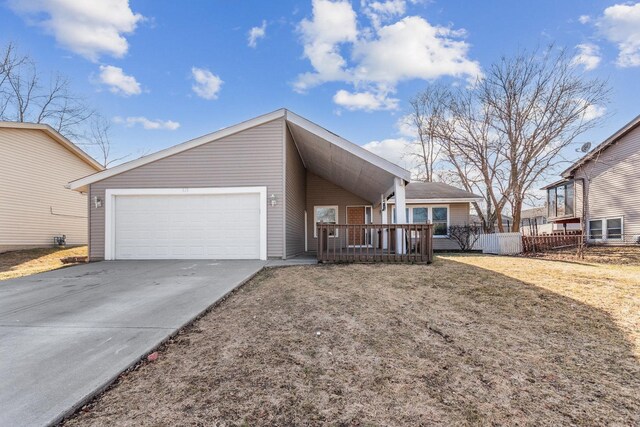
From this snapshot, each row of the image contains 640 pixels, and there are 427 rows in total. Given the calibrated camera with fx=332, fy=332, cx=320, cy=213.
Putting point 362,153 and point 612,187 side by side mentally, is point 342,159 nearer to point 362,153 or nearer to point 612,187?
point 362,153

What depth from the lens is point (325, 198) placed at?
1545 cm

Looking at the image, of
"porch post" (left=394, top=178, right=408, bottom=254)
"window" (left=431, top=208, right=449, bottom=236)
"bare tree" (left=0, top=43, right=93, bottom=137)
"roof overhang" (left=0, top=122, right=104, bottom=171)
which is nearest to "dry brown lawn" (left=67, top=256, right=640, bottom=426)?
"porch post" (left=394, top=178, right=408, bottom=254)

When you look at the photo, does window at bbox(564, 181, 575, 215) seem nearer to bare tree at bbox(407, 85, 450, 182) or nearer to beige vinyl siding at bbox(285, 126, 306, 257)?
bare tree at bbox(407, 85, 450, 182)

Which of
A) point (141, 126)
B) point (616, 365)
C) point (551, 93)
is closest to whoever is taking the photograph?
point (616, 365)

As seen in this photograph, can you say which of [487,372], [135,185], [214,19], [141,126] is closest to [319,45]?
[214,19]

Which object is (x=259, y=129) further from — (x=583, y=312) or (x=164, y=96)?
(x=164, y=96)

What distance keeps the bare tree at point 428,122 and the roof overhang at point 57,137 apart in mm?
18164

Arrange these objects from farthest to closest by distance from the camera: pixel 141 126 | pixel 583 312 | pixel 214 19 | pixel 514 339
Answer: pixel 141 126 → pixel 214 19 → pixel 583 312 → pixel 514 339

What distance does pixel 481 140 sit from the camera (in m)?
17.9

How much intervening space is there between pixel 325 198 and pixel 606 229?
13.7 m

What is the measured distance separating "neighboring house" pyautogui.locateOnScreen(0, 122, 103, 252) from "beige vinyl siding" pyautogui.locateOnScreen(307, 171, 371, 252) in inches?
433

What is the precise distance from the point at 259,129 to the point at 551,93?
1476cm

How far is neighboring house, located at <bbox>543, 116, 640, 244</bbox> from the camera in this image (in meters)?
14.6

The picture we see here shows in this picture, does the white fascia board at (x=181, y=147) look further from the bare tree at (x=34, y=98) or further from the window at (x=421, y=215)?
the bare tree at (x=34, y=98)
